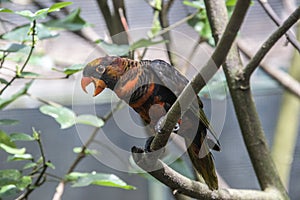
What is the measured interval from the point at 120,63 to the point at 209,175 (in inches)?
10.0

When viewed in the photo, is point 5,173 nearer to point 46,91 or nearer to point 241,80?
point 241,80

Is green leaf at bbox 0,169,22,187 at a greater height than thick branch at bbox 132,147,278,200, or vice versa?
thick branch at bbox 132,147,278,200

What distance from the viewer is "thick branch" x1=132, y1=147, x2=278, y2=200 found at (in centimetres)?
77

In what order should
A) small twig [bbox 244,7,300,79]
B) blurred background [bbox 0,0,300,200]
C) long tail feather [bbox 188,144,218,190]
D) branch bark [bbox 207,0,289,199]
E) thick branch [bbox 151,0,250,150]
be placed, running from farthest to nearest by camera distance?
blurred background [bbox 0,0,300,200] < branch bark [bbox 207,0,289,199] < long tail feather [bbox 188,144,218,190] < small twig [bbox 244,7,300,79] < thick branch [bbox 151,0,250,150]

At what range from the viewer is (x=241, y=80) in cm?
107

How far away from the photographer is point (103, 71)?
0.96 metres

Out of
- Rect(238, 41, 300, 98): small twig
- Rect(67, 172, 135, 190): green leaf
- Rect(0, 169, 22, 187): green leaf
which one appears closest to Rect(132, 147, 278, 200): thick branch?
Rect(67, 172, 135, 190): green leaf

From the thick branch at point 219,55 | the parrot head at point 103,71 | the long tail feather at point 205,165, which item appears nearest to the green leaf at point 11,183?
the parrot head at point 103,71

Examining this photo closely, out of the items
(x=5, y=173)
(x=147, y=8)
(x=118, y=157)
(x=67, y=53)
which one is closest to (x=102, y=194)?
(x=67, y=53)

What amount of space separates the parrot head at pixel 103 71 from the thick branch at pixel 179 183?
0.74 feet

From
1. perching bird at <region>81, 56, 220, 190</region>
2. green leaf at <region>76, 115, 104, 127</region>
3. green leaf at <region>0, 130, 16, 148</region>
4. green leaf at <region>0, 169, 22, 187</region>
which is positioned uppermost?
perching bird at <region>81, 56, 220, 190</region>

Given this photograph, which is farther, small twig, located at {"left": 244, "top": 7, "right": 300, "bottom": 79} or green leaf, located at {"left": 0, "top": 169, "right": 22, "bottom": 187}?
green leaf, located at {"left": 0, "top": 169, "right": 22, "bottom": 187}

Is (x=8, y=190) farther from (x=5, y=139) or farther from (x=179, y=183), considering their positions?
(x=179, y=183)

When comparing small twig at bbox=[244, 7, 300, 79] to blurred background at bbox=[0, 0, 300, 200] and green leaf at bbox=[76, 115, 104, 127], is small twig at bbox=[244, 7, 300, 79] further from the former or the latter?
blurred background at bbox=[0, 0, 300, 200]
